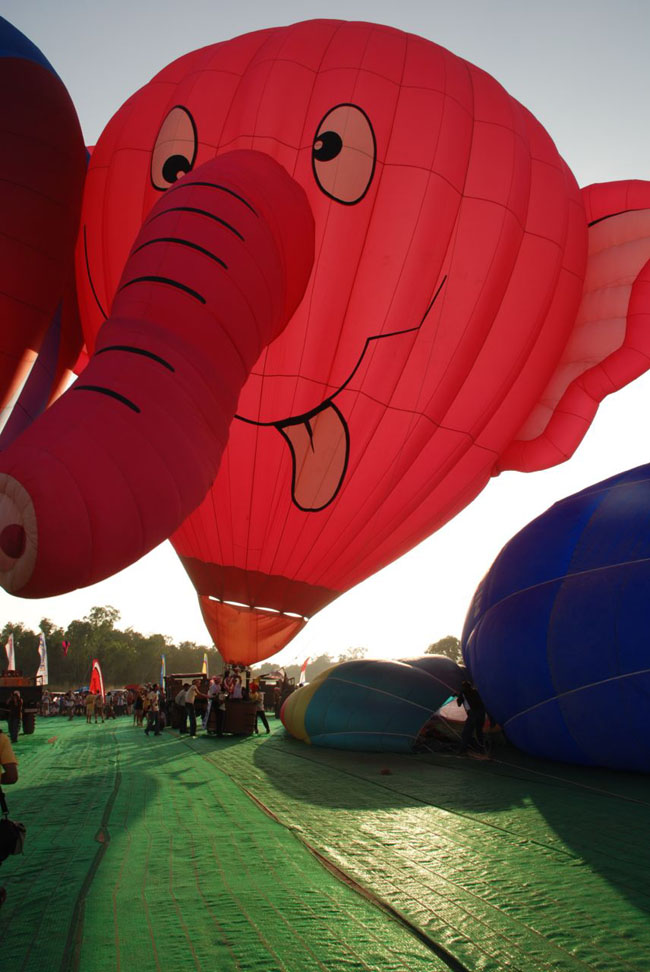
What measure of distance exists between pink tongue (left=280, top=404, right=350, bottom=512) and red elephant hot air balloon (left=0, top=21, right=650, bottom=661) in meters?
0.02

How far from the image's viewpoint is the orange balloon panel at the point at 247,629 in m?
9.00

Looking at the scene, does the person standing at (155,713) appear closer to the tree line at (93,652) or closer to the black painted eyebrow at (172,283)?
the black painted eyebrow at (172,283)

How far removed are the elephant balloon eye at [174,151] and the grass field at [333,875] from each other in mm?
5431

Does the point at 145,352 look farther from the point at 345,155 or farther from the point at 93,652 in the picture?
the point at 93,652

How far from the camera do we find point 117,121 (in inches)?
305

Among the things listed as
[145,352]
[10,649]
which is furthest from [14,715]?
[10,649]

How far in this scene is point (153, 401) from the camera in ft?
10.0

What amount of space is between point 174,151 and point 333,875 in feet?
20.5

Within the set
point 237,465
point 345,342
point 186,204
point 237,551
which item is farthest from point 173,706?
point 186,204

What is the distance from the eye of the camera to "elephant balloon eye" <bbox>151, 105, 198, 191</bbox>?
Answer: 686 centimetres

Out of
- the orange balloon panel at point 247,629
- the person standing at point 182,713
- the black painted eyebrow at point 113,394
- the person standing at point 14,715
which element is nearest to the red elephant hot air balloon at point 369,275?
the orange balloon panel at point 247,629

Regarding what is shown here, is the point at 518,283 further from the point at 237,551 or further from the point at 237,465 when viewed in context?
the point at 237,551

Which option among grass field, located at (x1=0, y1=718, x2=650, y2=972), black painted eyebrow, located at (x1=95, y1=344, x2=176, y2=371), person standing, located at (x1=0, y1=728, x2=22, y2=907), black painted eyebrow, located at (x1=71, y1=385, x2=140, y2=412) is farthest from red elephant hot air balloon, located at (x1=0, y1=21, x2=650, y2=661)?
person standing, located at (x1=0, y1=728, x2=22, y2=907)

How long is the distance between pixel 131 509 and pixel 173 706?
1285 centimetres
